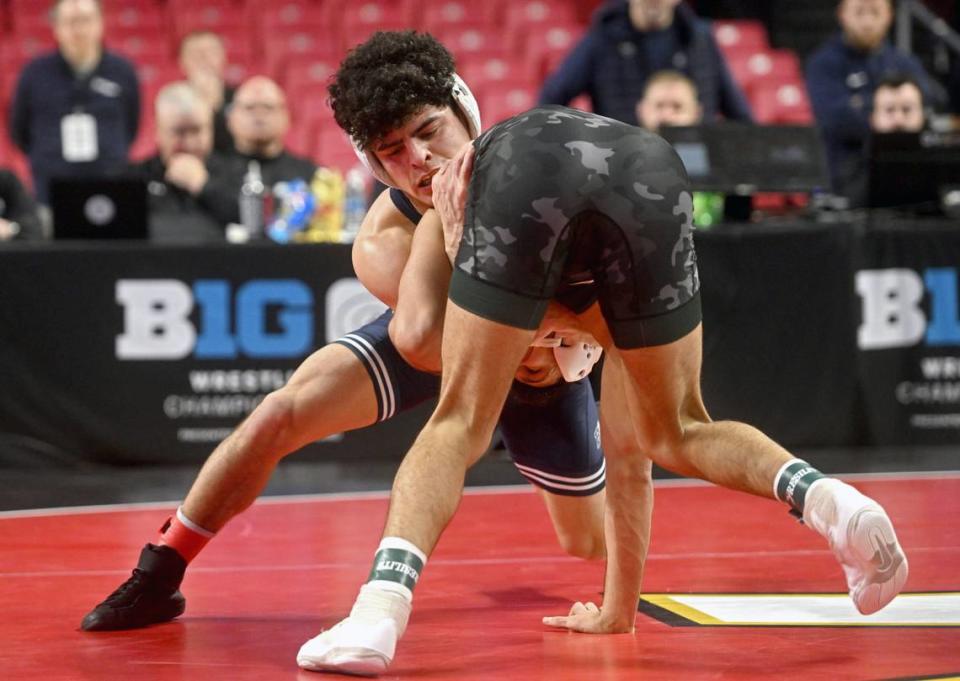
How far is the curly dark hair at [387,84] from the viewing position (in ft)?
11.8

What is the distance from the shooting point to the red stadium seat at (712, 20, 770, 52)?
1210 centimetres

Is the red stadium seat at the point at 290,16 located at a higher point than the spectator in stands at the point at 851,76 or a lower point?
lower

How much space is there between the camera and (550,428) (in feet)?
14.5

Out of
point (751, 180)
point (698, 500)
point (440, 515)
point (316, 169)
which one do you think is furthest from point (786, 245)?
point (440, 515)

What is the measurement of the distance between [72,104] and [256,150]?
4.06 feet

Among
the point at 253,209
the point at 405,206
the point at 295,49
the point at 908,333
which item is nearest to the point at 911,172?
the point at 908,333

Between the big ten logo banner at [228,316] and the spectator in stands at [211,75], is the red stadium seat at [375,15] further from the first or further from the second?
the big ten logo banner at [228,316]

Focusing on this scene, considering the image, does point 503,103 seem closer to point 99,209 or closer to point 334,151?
point 334,151

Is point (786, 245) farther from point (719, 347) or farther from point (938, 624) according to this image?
point (938, 624)

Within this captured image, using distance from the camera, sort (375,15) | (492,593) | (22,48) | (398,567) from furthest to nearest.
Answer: (375,15) → (22,48) → (492,593) → (398,567)

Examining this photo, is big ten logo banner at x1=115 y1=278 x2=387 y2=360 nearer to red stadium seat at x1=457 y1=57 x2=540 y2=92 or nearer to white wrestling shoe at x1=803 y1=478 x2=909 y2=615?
white wrestling shoe at x1=803 y1=478 x2=909 y2=615

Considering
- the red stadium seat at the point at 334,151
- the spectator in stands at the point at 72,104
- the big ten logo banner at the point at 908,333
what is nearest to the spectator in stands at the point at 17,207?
the spectator in stands at the point at 72,104

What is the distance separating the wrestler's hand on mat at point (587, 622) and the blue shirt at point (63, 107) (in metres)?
5.18

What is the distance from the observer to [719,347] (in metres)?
7.19
